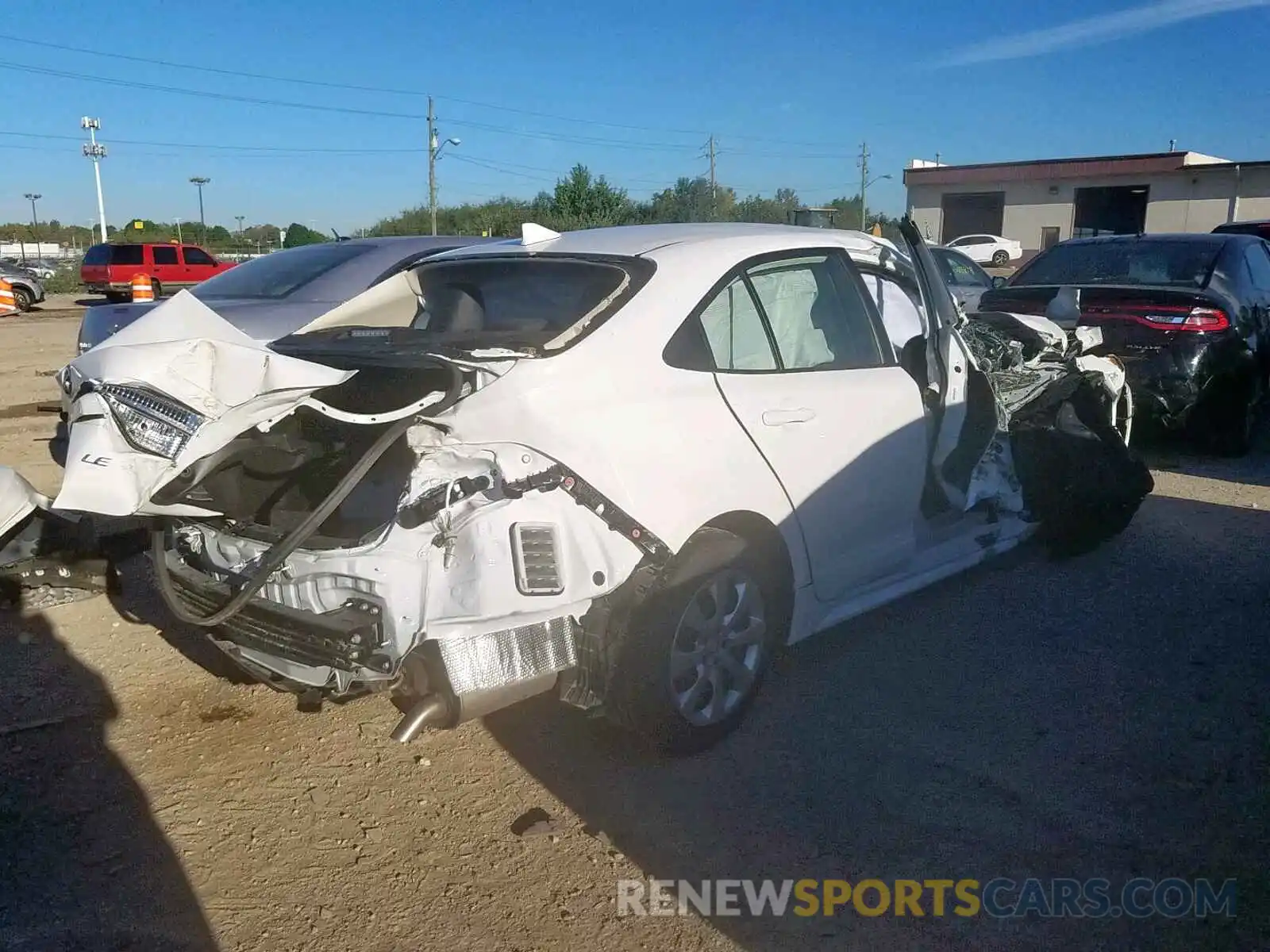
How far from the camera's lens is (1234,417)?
7.94 m

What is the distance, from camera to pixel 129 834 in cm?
312

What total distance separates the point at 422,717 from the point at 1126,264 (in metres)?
7.26

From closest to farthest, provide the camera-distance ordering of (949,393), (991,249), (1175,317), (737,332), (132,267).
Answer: (737,332) → (949,393) → (1175,317) → (132,267) → (991,249)

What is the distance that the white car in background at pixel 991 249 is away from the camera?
36.9 m

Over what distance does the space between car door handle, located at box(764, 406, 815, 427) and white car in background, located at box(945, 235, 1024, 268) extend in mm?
35218

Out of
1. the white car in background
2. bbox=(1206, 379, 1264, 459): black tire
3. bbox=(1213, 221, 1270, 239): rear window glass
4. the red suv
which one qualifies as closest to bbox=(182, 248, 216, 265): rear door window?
the red suv

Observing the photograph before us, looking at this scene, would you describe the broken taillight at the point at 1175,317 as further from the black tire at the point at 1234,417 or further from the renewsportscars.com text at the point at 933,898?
the renewsportscars.com text at the point at 933,898

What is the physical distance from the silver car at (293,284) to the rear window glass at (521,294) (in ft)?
7.17

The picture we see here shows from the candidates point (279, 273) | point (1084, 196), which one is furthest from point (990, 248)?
point (279, 273)

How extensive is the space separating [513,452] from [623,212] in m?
38.0

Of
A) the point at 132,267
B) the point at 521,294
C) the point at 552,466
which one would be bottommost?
the point at 552,466

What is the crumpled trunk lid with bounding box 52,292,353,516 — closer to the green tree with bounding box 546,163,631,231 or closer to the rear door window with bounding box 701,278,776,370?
the rear door window with bounding box 701,278,776,370

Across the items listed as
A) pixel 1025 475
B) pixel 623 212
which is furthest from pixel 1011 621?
pixel 623 212

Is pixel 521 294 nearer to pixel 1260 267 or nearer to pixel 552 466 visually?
pixel 552 466
